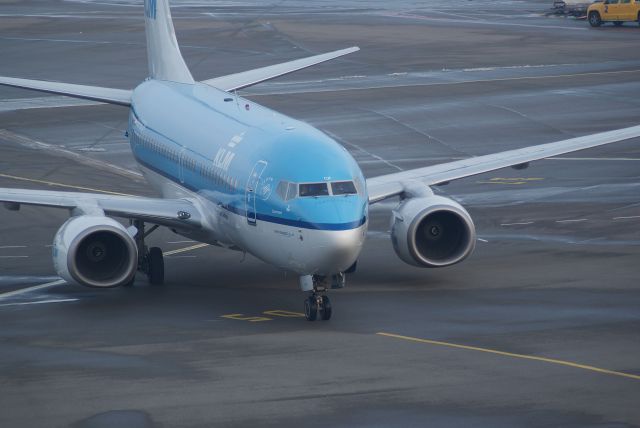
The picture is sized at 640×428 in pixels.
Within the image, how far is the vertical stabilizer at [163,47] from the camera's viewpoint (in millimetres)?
42031

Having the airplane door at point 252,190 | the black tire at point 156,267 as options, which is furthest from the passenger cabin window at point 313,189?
the black tire at point 156,267

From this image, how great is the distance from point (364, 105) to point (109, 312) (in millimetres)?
36308

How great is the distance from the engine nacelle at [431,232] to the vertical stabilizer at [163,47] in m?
12.1

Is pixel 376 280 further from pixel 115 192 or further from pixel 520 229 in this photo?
pixel 115 192

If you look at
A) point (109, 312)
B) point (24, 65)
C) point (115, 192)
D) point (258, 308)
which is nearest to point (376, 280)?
point (258, 308)

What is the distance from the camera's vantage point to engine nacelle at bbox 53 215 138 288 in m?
30.2

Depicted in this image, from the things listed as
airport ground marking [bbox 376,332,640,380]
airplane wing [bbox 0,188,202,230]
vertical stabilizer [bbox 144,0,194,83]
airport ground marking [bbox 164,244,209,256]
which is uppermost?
vertical stabilizer [bbox 144,0,194,83]

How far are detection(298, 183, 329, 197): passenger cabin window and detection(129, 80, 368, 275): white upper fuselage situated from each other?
2 centimetres

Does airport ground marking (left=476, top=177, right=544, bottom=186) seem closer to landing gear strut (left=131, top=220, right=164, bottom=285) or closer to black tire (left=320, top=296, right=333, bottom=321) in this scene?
landing gear strut (left=131, top=220, right=164, bottom=285)

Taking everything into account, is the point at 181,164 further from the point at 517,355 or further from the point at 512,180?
the point at 512,180

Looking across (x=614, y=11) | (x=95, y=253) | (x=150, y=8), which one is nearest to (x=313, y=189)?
(x=95, y=253)

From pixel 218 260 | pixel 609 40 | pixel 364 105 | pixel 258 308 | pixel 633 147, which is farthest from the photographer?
pixel 609 40

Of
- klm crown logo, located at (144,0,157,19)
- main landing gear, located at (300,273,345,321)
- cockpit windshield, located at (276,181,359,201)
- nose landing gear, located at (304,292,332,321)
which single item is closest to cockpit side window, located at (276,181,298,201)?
cockpit windshield, located at (276,181,359,201)

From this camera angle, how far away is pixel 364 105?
215 ft
